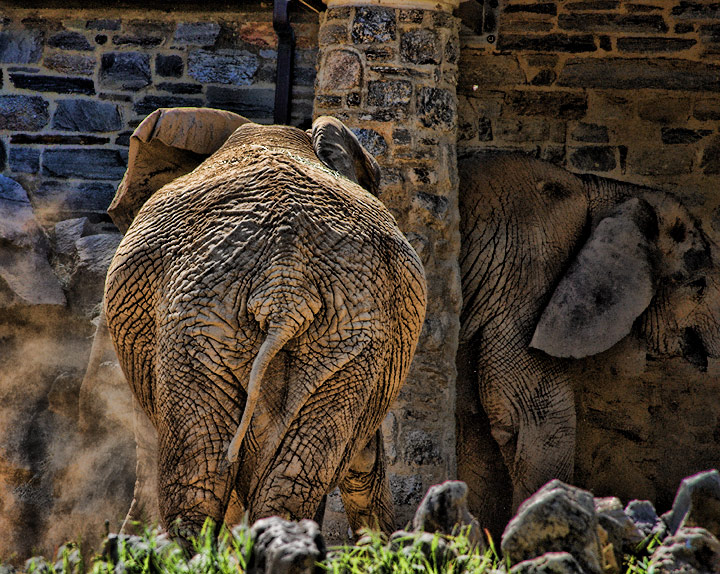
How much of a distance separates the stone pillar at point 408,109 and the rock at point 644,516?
2.87 meters

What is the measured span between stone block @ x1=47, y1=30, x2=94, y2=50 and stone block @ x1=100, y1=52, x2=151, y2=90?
16 cm

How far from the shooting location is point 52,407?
19.3 feet

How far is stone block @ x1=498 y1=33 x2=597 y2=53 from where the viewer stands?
24.1 ft

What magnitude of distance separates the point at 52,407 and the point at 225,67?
240 cm

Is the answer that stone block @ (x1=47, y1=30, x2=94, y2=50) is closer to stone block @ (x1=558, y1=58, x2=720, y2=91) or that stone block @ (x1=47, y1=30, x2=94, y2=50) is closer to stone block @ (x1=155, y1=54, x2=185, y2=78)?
stone block @ (x1=155, y1=54, x2=185, y2=78)

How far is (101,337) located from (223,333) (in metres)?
1.52

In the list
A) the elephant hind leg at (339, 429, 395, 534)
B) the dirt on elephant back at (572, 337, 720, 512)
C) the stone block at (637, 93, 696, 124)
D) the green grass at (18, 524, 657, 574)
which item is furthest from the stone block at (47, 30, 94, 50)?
the green grass at (18, 524, 657, 574)

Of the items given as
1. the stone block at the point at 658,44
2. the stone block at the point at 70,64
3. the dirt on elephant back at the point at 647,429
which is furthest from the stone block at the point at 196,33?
the dirt on elephant back at the point at 647,429

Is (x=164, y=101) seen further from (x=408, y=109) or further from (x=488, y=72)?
(x=488, y=72)

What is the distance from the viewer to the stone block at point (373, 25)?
5984mm

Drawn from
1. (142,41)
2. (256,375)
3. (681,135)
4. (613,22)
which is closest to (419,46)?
(613,22)

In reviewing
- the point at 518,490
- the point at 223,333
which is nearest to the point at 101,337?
the point at 223,333

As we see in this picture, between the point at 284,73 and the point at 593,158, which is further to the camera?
the point at 593,158

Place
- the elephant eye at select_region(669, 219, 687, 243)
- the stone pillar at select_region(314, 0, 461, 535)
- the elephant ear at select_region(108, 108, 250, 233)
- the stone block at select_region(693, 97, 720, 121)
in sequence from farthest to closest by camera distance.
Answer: the stone block at select_region(693, 97, 720, 121), the elephant eye at select_region(669, 219, 687, 243), the stone pillar at select_region(314, 0, 461, 535), the elephant ear at select_region(108, 108, 250, 233)
